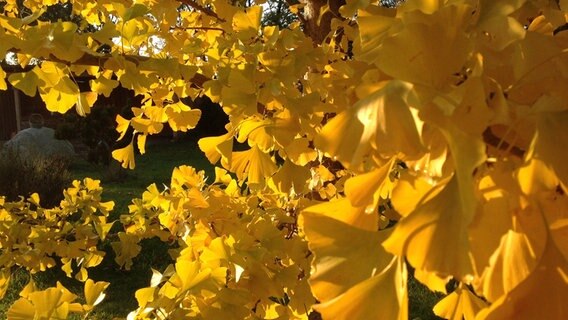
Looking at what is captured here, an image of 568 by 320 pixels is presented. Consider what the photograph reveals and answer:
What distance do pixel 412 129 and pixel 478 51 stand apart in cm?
10

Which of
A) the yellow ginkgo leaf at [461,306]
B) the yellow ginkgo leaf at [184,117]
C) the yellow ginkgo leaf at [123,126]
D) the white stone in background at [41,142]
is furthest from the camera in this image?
the white stone in background at [41,142]

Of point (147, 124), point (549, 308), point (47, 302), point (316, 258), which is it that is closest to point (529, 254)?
point (549, 308)

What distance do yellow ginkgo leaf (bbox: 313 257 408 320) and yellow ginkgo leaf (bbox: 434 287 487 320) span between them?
0.26 metres

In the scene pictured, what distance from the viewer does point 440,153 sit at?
1.43 feet

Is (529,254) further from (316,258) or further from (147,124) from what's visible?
(147,124)

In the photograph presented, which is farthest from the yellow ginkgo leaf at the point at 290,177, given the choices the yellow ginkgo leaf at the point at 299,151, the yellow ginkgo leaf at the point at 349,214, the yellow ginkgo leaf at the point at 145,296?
the yellow ginkgo leaf at the point at 349,214

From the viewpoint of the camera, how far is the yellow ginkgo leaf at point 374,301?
427 millimetres

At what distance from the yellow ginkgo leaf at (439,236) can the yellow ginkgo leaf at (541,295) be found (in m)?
0.06

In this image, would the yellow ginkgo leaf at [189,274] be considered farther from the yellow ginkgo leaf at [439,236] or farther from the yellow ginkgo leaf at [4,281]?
the yellow ginkgo leaf at [4,281]

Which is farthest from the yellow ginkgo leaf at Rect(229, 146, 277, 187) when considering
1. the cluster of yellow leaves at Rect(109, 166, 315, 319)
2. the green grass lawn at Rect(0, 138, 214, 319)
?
the green grass lawn at Rect(0, 138, 214, 319)

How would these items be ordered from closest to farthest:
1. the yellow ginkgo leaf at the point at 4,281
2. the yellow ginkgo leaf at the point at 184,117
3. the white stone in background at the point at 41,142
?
the yellow ginkgo leaf at the point at 184,117, the yellow ginkgo leaf at the point at 4,281, the white stone in background at the point at 41,142

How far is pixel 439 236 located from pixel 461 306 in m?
0.36

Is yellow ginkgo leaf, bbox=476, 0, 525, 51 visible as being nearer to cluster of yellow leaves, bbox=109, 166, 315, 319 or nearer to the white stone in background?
cluster of yellow leaves, bbox=109, 166, 315, 319

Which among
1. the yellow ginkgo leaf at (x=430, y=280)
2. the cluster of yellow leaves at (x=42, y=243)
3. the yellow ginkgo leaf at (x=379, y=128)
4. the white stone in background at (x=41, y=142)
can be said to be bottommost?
the white stone in background at (x=41, y=142)
